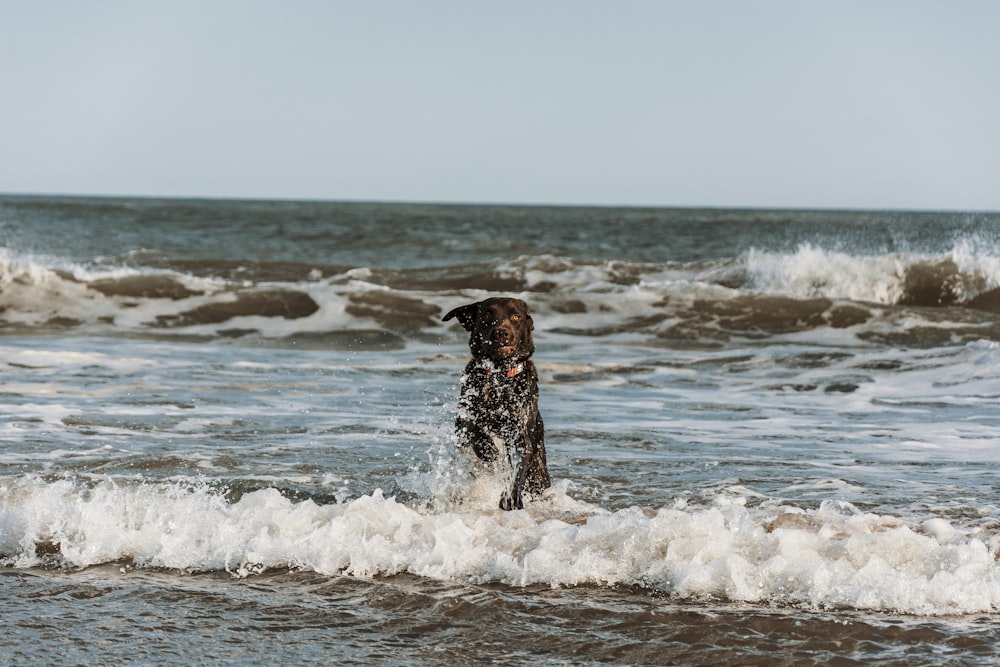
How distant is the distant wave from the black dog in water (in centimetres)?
893

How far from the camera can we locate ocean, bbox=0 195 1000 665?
421 centimetres

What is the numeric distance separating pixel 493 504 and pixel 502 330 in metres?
0.90

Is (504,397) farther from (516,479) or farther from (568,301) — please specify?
(568,301)

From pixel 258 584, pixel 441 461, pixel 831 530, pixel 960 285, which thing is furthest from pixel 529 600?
pixel 960 285

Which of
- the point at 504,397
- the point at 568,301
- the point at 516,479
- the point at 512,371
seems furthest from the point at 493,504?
the point at 568,301

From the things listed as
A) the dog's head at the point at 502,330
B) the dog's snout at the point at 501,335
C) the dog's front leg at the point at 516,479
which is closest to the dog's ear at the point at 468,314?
the dog's head at the point at 502,330

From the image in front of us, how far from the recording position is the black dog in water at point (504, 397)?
6.08 m

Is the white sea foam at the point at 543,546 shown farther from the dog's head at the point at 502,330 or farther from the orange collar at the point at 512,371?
the dog's head at the point at 502,330

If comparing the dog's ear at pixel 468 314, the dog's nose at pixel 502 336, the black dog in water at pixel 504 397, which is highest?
the dog's ear at pixel 468 314

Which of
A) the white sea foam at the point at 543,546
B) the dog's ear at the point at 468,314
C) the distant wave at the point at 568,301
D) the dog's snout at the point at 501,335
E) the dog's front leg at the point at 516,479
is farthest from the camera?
the distant wave at the point at 568,301

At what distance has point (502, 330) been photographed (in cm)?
604

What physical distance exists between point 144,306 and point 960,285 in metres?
14.4

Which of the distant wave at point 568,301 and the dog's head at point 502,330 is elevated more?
the dog's head at point 502,330

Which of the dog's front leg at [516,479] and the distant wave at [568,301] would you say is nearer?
the dog's front leg at [516,479]
